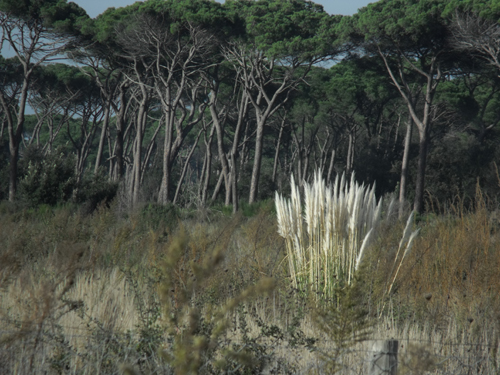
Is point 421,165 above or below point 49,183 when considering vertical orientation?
above

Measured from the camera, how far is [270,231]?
6168 mm

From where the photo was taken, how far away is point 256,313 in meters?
3.89

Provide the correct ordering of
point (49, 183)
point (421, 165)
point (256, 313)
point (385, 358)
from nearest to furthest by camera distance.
Answer: 1. point (385, 358)
2. point (256, 313)
3. point (49, 183)
4. point (421, 165)

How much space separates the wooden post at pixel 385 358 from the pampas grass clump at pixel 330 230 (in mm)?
1346

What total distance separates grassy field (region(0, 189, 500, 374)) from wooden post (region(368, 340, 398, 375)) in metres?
0.07

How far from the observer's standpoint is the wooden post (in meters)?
2.28

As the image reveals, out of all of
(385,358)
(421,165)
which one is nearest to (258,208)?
(421,165)

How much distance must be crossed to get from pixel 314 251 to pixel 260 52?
12822 millimetres

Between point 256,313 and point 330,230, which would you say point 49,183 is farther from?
point 330,230

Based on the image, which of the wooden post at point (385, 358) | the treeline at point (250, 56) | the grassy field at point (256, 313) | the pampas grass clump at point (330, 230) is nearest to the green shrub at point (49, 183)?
the treeline at point (250, 56)

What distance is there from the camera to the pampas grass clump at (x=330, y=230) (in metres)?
3.78

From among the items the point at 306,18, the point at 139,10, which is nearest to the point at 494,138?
the point at 306,18

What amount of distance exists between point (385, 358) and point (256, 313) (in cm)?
171

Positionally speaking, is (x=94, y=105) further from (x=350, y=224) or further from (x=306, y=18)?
(x=350, y=224)
